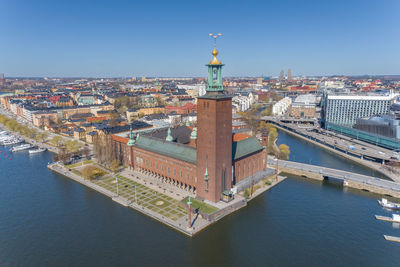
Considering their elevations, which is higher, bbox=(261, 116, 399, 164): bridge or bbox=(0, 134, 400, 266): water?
bbox=(261, 116, 399, 164): bridge

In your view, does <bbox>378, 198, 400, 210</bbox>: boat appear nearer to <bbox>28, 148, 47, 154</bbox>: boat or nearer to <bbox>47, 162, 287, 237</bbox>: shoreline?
<bbox>47, 162, 287, 237</bbox>: shoreline

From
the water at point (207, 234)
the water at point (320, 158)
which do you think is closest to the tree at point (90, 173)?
the water at point (207, 234)

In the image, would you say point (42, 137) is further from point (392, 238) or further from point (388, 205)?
point (388, 205)

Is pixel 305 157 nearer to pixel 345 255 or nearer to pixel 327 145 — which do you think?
pixel 327 145

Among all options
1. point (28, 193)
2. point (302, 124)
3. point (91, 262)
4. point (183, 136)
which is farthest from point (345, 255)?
point (302, 124)

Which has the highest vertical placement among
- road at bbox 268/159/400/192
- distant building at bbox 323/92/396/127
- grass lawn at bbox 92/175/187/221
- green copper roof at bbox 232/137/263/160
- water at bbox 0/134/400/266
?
distant building at bbox 323/92/396/127

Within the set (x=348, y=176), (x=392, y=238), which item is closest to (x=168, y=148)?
(x=348, y=176)

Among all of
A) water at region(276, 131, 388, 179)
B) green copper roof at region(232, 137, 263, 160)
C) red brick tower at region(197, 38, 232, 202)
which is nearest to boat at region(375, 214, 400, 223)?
water at region(276, 131, 388, 179)
